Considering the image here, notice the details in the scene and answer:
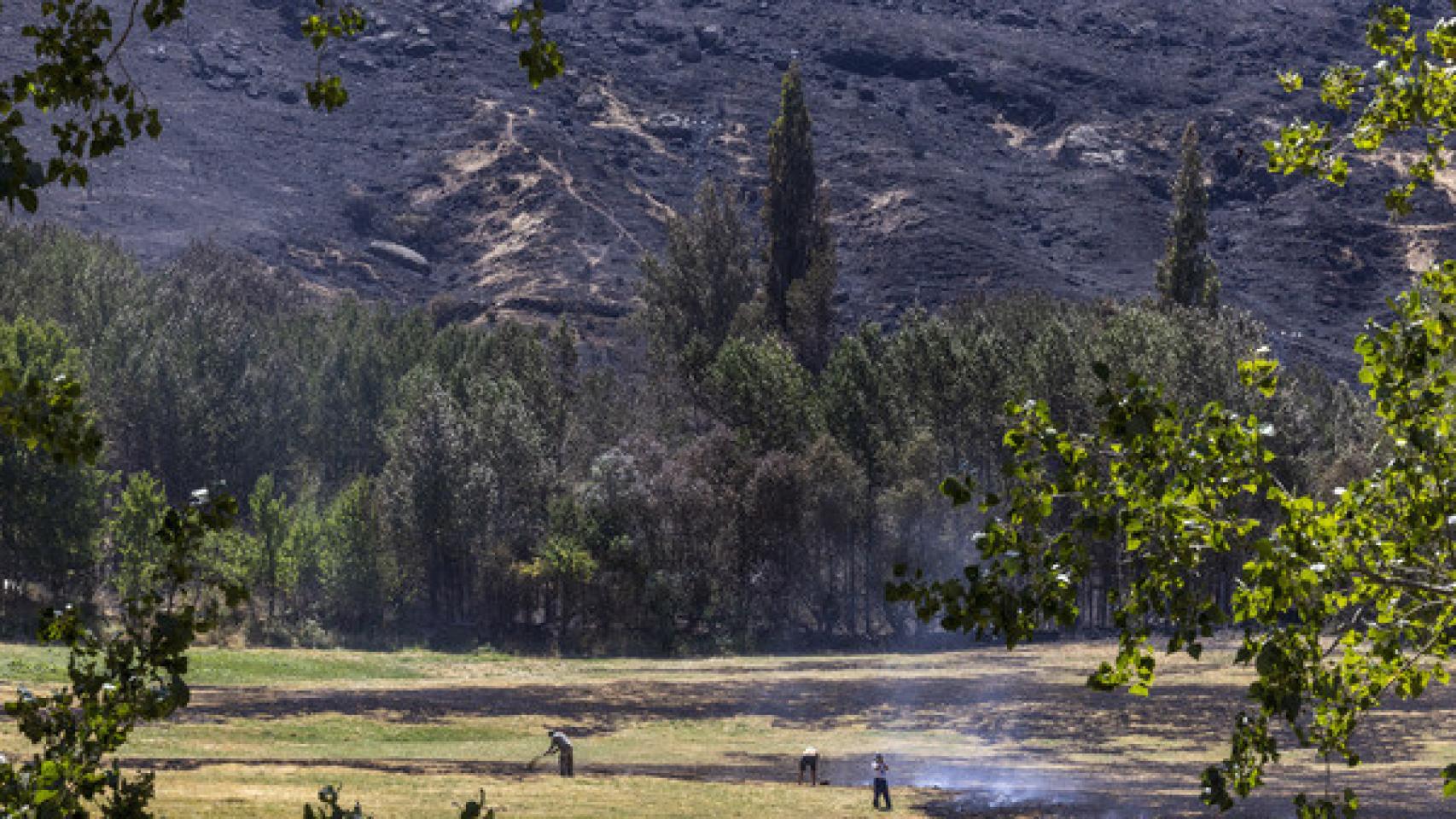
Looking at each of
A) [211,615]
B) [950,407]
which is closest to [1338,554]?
[211,615]

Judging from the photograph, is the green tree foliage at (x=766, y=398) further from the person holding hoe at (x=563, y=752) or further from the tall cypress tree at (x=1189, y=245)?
the person holding hoe at (x=563, y=752)

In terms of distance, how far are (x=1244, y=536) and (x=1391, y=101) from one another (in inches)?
126

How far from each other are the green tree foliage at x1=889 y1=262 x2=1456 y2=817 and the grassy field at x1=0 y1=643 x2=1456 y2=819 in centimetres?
2224

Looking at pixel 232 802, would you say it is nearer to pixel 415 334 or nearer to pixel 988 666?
pixel 988 666

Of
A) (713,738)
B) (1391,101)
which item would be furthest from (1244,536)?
(713,738)

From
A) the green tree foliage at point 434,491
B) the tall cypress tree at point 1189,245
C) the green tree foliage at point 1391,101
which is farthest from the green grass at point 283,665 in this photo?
the tall cypress tree at point 1189,245

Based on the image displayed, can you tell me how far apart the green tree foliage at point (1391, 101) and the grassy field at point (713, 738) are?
22223 mm

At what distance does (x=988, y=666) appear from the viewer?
7156 cm

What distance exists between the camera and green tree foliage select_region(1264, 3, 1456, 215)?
935 cm

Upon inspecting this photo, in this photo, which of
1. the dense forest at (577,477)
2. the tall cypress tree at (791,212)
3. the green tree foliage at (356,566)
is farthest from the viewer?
the tall cypress tree at (791,212)

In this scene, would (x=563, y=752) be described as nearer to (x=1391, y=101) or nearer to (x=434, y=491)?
(x=1391, y=101)

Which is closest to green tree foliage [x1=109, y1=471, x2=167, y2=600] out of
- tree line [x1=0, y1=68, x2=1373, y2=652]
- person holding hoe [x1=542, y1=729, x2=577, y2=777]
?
tree line [x1=0, y1=68, x2=1373, y2=652]

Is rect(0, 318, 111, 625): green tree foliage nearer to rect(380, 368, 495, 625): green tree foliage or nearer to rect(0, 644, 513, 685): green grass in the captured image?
rect(0, 644, 513, 685): green grass

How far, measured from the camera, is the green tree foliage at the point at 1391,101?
935cm
